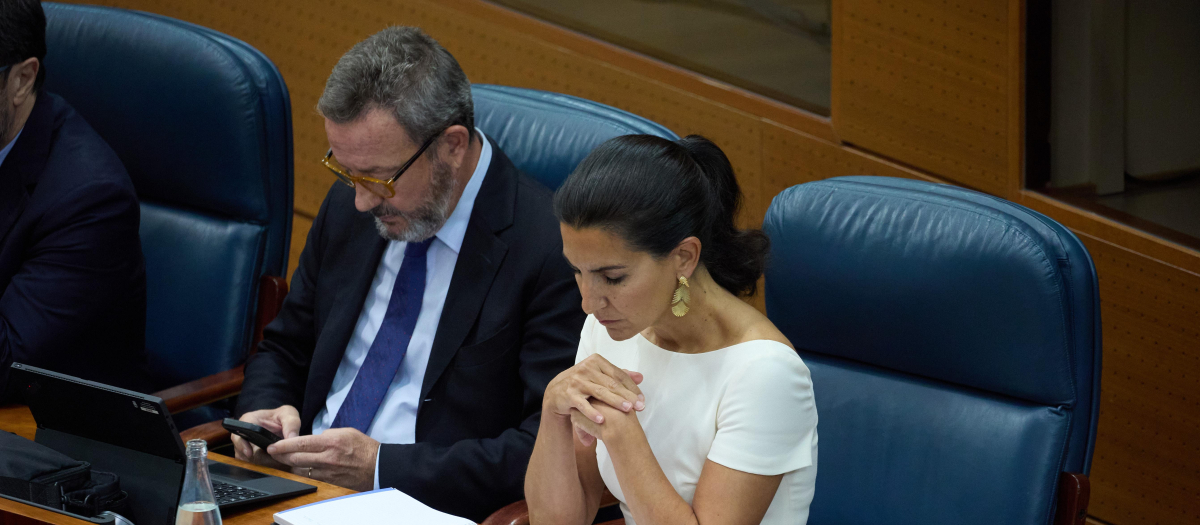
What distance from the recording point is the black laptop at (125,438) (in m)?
1.51

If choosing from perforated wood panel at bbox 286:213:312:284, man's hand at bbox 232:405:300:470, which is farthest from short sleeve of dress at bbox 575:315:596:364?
perforated wood panel at bbox 286:213:312:284

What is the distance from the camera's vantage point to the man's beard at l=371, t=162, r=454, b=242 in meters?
2.05

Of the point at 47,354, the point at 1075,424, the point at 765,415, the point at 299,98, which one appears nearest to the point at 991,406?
the point at 1075,424

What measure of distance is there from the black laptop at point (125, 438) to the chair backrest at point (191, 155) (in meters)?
0.87

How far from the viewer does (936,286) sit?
1.73 m

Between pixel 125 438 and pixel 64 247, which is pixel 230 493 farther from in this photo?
pixel 64 247

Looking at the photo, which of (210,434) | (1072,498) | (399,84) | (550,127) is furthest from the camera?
(550,127)

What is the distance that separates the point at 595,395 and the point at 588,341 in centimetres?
26

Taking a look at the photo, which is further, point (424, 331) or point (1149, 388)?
point (1149, 388)

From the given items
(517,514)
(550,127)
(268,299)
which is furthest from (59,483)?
(550,127)

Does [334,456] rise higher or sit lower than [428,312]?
lower

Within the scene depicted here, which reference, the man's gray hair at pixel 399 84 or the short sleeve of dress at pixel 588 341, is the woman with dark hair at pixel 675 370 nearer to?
the short sleeve of dress at pixel 588 341

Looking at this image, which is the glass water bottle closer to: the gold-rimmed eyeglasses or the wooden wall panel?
the gold-rimmed eyeglasses

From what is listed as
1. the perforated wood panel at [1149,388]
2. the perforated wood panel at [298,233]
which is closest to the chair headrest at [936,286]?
the perforated wood panel at [1149,388]
